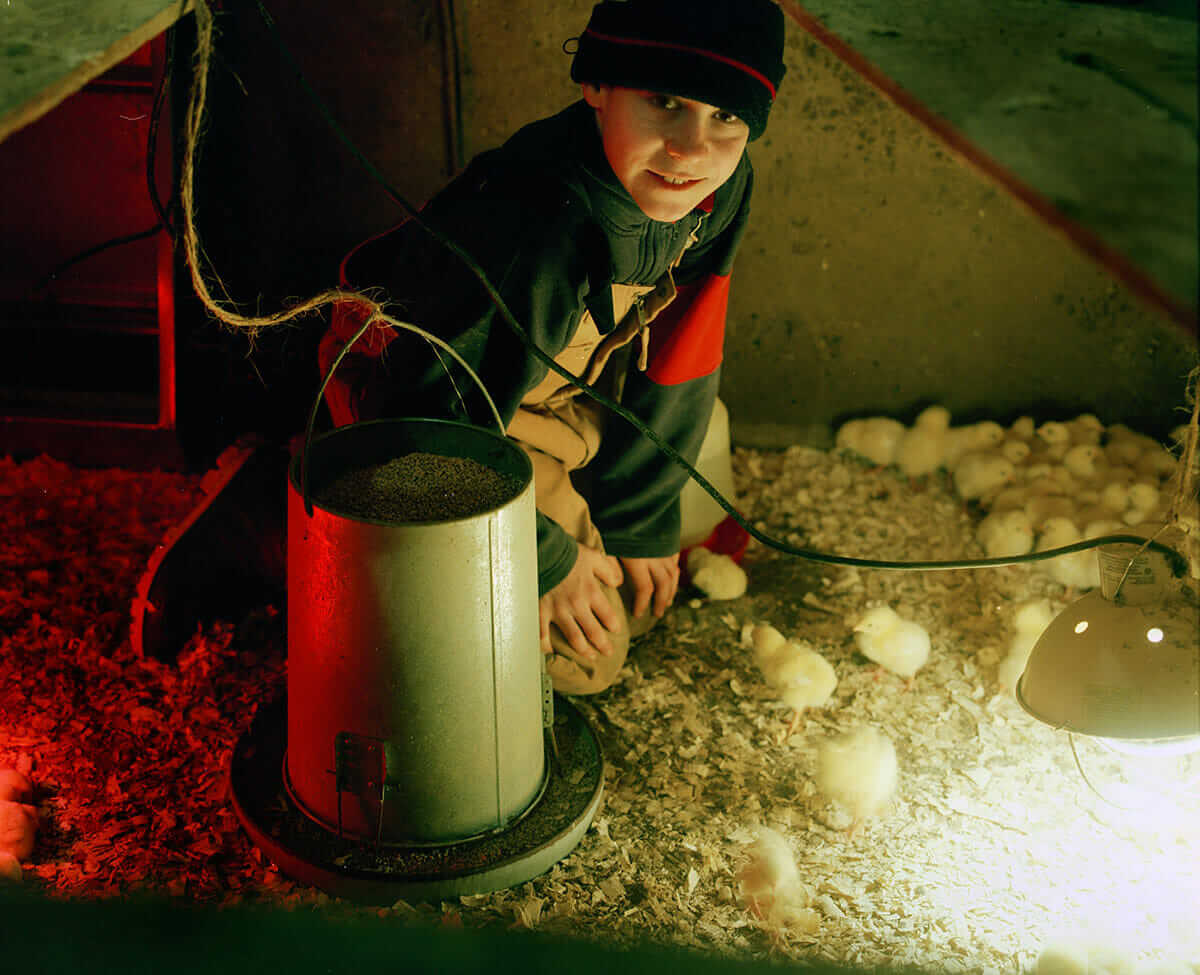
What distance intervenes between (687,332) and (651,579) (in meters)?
0.72

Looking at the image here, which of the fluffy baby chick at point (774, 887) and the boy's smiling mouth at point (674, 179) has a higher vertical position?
the boy's smiling mouth at point (674, 179)

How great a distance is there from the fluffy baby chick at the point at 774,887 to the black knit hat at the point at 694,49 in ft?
5.03

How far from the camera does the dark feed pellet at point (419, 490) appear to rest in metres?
1.86

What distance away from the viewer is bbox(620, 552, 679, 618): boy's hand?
2.86 meters

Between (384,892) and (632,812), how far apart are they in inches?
24.9

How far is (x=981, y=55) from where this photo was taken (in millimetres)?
1616

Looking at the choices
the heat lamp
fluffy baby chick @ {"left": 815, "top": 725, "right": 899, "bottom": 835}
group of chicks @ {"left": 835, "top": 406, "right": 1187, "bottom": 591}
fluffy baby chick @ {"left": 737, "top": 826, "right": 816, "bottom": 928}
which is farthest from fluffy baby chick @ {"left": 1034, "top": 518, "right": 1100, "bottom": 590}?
fluffy baby chick @ {"left": 737, "top": 826, "right": 816, "bottom": 928}

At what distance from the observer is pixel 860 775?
7.87ft

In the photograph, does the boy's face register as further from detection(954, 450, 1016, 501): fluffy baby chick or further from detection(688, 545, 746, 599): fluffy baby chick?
detection(954, 450, 1016, 501): fluffy baby chick

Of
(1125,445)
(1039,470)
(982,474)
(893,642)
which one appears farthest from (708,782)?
(1125,445)

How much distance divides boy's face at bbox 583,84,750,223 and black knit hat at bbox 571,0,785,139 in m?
0.06

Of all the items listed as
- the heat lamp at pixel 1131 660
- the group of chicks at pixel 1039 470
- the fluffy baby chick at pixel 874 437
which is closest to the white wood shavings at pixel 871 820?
the group of chicks at pixel 1039 470

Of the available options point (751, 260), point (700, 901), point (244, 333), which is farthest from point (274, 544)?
point (751, 260)

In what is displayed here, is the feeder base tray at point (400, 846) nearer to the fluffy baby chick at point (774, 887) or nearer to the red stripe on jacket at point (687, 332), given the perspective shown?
the fluffy baby chick at point (774, 887)
